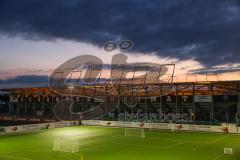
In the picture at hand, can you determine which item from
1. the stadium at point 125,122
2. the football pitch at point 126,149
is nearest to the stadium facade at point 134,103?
the stadium at point 125,122

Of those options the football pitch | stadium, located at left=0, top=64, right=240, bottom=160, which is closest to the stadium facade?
stadium, located at left=0, top=64, right=240, bottom=160

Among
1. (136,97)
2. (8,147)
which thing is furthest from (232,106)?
(8,147)

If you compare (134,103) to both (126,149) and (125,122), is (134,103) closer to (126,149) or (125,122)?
(125,122)

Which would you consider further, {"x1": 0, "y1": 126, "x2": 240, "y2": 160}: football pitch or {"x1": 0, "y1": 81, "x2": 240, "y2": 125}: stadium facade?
{"x1": 0, "y1": 81, "x2": 240, "y2": 125}: stadium facade

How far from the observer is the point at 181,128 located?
168 feet

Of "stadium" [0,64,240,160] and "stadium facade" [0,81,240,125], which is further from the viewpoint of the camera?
"stadium facade" [0,81,240,125]

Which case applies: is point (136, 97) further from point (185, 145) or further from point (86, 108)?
point (185, 145)

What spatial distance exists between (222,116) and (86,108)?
3069 cm

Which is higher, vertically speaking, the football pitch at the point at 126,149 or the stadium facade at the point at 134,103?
the stadium facade at the point at 134,103

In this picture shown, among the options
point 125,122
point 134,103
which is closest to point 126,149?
point 125,122

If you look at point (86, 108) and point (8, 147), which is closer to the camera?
point (8, 147)

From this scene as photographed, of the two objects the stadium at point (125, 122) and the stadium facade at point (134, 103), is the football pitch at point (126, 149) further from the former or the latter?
the stadium facade at point (134, 103)

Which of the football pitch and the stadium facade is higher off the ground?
the stadium facade

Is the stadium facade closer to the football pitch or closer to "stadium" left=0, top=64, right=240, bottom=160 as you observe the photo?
"stadium" left=0, top=64, right=240, bottom=160
